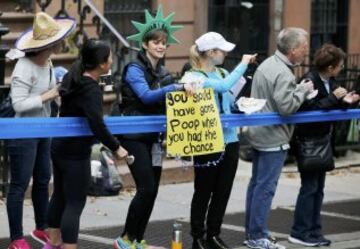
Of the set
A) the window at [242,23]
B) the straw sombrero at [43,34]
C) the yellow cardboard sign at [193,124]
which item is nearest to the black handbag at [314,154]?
the yellow cardboard sign at [193,124]

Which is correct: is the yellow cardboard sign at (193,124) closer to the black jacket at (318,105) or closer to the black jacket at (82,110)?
the black jacket at (82,110)

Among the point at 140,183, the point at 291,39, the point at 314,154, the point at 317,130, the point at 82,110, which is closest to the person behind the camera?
the point at 82,110

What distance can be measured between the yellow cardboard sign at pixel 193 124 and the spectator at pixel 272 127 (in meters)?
0.61

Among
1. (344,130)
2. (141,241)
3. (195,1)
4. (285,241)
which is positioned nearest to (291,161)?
(344,130)

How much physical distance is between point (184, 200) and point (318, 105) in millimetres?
2861

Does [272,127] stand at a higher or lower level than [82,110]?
lower

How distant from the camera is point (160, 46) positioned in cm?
803

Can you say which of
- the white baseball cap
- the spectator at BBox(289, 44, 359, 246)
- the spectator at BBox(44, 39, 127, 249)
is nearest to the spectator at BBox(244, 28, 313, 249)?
the spectator at BBox(289, 44, 359, 246)

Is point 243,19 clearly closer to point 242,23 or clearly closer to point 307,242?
point 242,23

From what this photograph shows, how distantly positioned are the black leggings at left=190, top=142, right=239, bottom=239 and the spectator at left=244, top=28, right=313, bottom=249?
35 centimetres

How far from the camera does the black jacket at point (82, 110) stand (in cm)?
726

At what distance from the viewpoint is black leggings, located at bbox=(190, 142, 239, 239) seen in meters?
8.21

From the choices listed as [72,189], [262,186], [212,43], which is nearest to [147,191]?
[72,189]

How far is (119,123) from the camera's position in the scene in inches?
303
